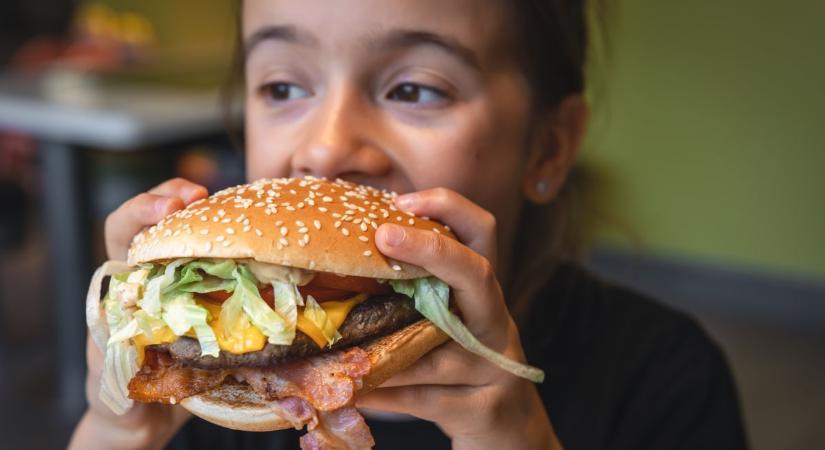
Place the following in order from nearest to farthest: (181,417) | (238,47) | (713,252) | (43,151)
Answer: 1. (181,417)
2. (238,47)
3. (43,151)
4. (713,252)

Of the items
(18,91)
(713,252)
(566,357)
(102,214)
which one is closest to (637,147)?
(713,252)

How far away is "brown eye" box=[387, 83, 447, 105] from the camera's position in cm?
142

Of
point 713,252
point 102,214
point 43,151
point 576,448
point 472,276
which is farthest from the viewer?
point 713,252

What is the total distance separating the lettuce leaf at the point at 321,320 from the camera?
1.11 meters

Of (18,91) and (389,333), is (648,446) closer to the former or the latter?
(389,333)

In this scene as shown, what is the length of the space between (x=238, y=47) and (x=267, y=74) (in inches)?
17.3

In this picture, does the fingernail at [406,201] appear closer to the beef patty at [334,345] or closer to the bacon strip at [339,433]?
the beef patty at [334,345]

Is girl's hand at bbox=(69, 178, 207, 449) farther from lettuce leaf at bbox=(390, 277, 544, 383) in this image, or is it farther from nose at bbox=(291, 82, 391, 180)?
lettuce leaf at bbox=(390, 277, 544, 383)

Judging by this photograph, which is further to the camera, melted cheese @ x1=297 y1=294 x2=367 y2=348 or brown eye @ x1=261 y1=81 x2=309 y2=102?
brown eye @ x1=261 y1=81 x2=309 y2=102

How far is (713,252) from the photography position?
234 inches

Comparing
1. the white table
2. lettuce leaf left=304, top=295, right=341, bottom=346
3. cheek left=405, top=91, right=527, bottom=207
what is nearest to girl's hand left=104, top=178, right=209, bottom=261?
lettuce leaf left=304, top=295, right=341, bottom=346

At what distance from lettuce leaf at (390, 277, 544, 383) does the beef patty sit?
0.04m

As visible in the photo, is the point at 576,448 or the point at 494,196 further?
the point at 576,448

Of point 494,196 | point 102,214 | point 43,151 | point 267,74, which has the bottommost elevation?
point 102,214
